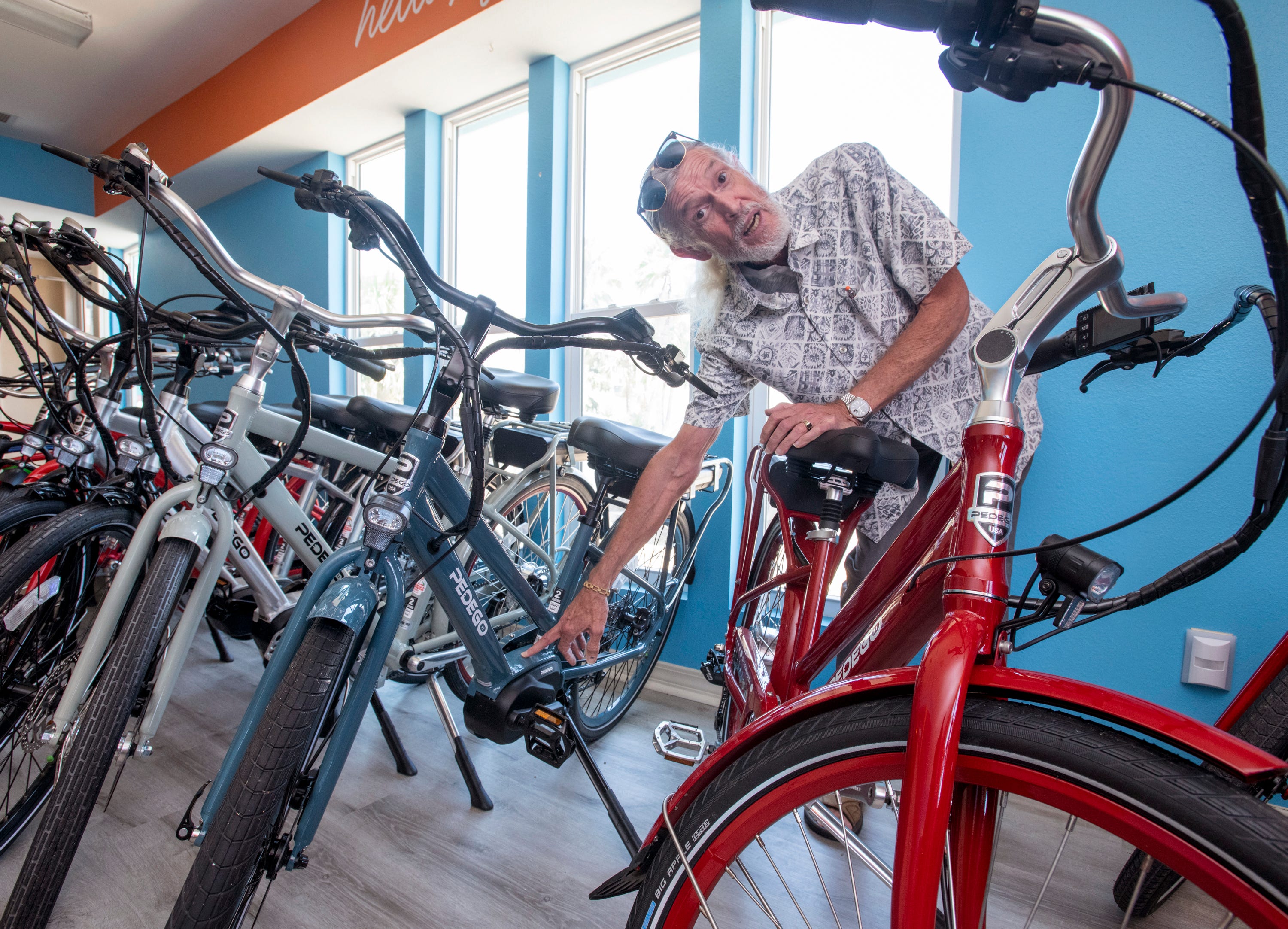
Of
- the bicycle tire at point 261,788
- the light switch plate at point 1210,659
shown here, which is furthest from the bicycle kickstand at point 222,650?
the light switch plate at point 1210,659

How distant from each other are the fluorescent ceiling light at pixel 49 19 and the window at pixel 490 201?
2.27 meters

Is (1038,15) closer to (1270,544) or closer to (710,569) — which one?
(1270,544)

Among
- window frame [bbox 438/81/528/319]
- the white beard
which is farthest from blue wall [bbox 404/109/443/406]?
the white beard

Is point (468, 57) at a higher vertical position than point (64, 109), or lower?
lower

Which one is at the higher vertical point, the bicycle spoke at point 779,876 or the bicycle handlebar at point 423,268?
the bicycle handlebar at point 423,268

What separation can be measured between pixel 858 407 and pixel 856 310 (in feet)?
0.92

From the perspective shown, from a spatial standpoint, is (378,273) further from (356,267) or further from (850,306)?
(850,306)

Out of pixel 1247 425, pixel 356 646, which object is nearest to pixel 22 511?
pixel 356 646

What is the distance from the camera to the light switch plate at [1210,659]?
4.93 feet

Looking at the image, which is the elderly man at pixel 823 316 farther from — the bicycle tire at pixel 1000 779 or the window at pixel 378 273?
the window at pixel 378 273

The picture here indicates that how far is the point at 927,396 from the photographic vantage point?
4.00ft

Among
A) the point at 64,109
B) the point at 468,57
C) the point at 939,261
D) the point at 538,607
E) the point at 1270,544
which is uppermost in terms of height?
the point at 64,109

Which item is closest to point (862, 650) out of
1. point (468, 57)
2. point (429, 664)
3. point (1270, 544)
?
point (429, 664)

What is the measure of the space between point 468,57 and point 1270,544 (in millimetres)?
3479
